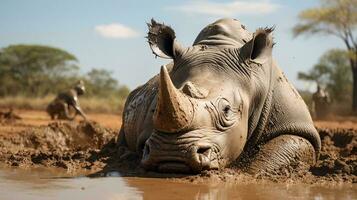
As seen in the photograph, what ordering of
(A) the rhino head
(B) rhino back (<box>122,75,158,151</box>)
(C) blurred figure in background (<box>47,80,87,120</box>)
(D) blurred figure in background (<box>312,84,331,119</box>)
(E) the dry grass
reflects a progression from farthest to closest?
1. (E) the dry grass
2. (D) blurred figure in background (<box>312,84,331,119</box>)
3. (C) blurred figure in background (<box>47,80,87,120</box>)
4. (B) rhino back (<box>122,75,158,151</box>)
5. (A) the rhino head

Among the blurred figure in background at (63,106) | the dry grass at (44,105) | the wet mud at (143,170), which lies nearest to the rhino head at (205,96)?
the wet mud at (143,170)

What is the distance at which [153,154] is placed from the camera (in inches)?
237

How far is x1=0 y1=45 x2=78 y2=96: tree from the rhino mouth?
3525 centimetres

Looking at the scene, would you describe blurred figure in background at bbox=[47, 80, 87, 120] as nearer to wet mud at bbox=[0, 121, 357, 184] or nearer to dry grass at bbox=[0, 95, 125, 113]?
dry grass at bbox=[0, 95, 125, 113]

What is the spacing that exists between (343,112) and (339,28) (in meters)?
6.53

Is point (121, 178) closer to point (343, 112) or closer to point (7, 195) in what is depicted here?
point (7, 195)

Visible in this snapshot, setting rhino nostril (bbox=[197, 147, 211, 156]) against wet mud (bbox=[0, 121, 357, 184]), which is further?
wet mud (bbox=[0, 121, 357, 184])

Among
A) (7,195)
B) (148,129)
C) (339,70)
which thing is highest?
(339,70)

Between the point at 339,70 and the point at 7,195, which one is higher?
the point at 339,70

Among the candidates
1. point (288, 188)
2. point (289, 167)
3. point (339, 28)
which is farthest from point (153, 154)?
point (339, 28)

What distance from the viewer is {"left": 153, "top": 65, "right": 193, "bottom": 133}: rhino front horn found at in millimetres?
5617

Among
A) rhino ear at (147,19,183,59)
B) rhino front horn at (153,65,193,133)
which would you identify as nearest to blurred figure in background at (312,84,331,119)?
rhino ear at (147,19,183,59)

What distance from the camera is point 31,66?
4144 cm

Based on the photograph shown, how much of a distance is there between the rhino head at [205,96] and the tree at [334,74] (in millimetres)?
31702
